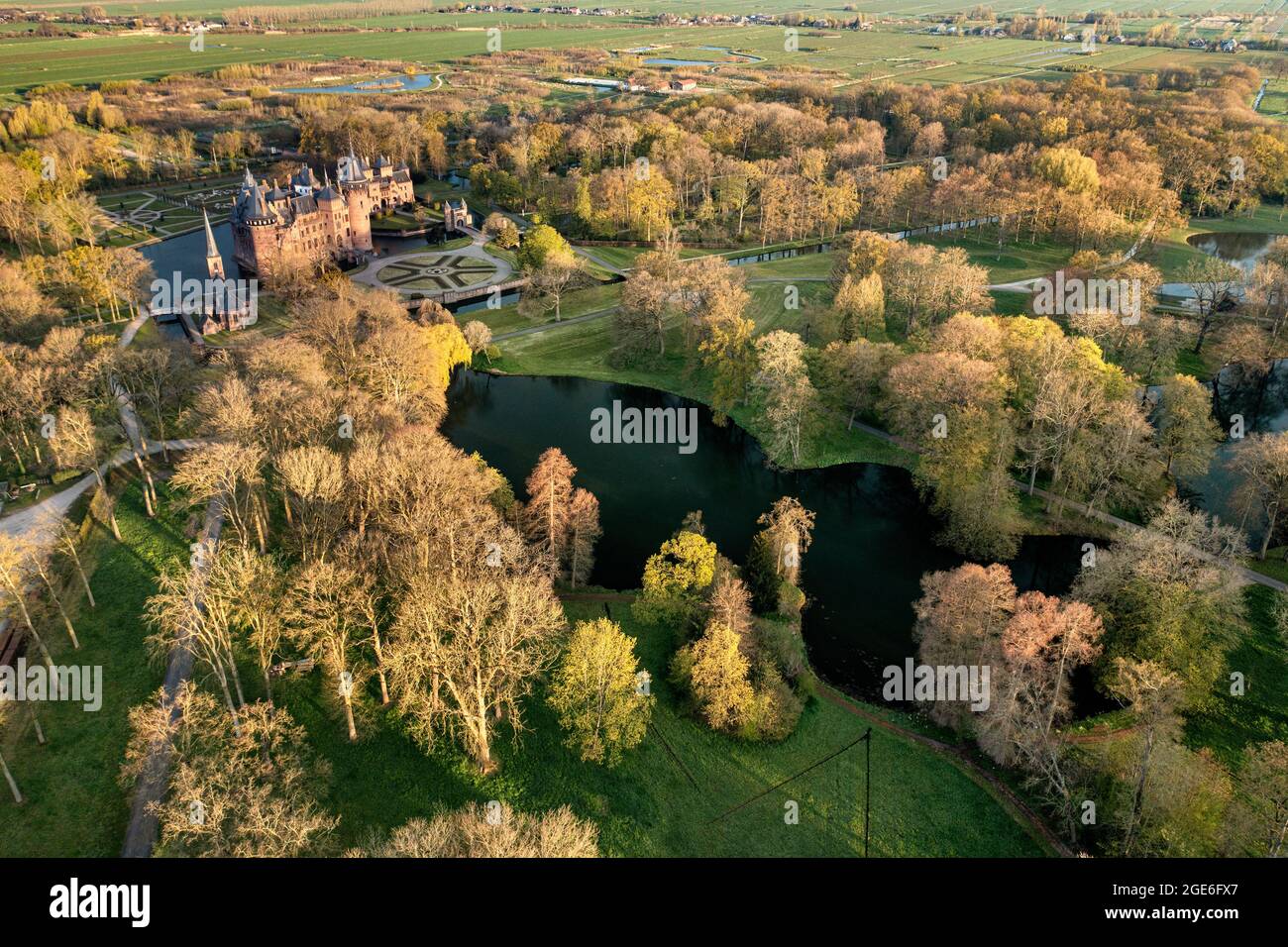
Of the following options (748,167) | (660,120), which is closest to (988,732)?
A: (748,167)

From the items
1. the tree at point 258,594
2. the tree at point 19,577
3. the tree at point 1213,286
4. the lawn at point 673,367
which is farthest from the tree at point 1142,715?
the tree at point 1213,286

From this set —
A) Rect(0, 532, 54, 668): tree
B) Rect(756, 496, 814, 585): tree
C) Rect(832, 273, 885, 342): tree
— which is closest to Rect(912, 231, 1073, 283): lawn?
Rect(832, 273, 885, 342): tree

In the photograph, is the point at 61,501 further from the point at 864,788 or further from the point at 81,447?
the point at 864,788

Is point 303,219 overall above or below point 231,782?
above

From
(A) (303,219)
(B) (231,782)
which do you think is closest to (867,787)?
(B) (231,782)

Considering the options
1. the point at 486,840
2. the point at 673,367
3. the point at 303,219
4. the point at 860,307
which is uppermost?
the point at 303,219

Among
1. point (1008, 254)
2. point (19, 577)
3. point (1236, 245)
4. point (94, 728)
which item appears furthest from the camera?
point (1236, 245)

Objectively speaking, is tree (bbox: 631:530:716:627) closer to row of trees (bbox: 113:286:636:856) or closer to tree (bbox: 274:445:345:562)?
row of trees (bbox: 113:286:636:856)
